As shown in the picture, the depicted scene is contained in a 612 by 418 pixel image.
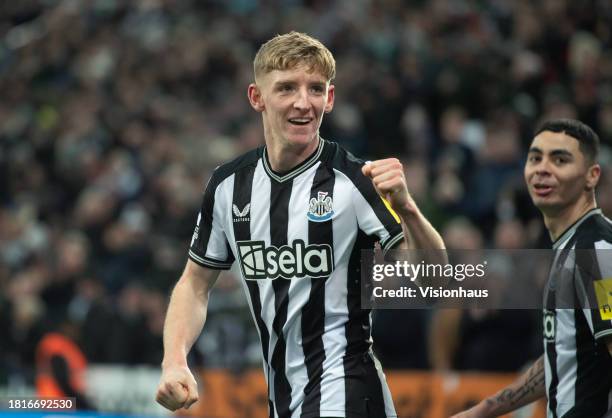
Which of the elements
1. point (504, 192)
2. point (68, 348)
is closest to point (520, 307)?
point (504, 192)

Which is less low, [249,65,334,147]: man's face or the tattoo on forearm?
[249,65,334,147]: man's face

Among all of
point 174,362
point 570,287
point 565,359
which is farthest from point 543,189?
point 174,362

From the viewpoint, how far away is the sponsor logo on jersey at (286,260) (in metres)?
4.56

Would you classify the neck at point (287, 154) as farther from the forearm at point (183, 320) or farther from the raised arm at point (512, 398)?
the raised arm at point (512, 398)

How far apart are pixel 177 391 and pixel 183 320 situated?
21.2 inches

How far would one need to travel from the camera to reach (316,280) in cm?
456

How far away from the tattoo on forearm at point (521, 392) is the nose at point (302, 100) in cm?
179

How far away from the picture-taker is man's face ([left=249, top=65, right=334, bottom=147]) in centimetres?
452

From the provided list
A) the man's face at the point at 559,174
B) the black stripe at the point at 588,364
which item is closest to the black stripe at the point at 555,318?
the black stripe at the point at 588,364

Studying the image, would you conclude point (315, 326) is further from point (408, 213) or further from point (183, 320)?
point (408, 213)

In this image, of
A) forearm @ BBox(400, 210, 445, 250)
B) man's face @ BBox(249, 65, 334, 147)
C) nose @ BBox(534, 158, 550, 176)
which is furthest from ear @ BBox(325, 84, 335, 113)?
nose @ BBox(534, 158, 550, 176)

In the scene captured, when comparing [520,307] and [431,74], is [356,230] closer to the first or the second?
[520,307]

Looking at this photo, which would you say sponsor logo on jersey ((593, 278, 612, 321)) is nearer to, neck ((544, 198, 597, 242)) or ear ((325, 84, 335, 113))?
neck ((544, 198, 597, 242))

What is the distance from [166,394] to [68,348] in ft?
26.4
